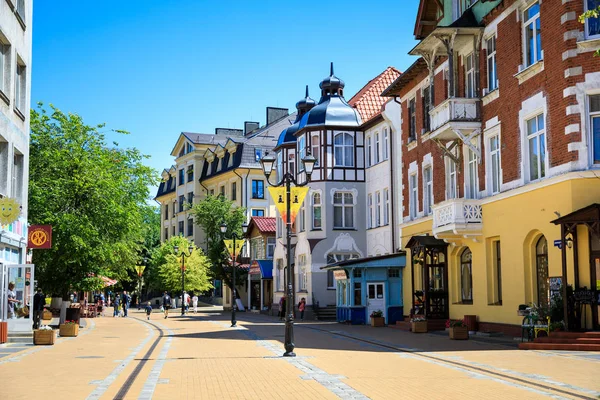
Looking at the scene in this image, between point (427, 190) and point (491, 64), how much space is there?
8.36 m

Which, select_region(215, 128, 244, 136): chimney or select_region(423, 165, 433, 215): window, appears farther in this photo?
select_region(215, 128, 244, 136): chimney

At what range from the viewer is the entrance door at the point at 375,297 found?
3931 centimetres

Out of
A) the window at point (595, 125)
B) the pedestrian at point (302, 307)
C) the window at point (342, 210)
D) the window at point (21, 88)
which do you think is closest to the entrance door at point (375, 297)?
the pedestrian at point (302, 307)

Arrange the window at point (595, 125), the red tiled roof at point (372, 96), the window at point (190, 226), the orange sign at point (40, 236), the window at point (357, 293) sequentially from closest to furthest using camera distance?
the window at point (595, 125), the orange sign at point (40, 236), the window at point (357, 293), the red tiled roof at point (372, 96), the window at point (190, 226)

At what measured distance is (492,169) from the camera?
28.0m

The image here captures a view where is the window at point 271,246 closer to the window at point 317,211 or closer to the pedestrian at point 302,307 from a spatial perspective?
the window at point 317,211

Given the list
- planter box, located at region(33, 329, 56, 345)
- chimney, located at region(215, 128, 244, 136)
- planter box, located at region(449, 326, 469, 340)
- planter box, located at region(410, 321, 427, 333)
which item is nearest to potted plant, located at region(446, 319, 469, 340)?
planter box, located at region(449, 326, 469, 340)

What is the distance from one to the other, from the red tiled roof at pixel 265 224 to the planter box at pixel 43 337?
36362mm

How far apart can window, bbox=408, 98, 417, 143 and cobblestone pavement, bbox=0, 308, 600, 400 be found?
13.6 m

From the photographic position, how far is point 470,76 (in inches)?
1167

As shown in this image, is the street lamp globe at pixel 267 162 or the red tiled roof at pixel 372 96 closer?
the street lamp globe at pixel 267 162

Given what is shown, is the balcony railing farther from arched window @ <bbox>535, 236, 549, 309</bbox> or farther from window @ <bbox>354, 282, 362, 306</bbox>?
window @ <bbox>354, 282, 362, 306</bbox>

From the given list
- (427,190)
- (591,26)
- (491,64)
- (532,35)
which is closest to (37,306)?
(427,190)

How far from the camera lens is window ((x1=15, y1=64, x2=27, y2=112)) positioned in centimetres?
2709
